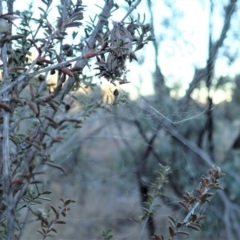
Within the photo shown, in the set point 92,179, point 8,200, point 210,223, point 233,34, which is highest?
point 233,34

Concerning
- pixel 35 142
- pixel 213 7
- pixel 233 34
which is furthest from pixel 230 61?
pixel 35 142

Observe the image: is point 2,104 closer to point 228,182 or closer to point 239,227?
point 239,227

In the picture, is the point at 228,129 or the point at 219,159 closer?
the point at 219,159

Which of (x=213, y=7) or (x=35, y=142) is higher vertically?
(x=213, y=7)

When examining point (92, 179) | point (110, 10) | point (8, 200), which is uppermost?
point (110, 10)

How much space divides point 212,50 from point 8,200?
2.23m

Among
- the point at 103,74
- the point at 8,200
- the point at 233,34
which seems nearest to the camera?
the point at 8,200

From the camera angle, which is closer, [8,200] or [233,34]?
[8,200]

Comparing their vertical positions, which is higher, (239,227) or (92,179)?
(92,179)

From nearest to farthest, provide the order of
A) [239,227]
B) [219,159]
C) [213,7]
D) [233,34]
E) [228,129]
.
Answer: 1. [213,7]
2. [233,34]
3. [239,227]
4. [219,159]
5. [228,129]

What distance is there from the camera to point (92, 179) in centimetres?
297

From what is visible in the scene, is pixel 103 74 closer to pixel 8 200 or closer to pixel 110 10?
pixel 110 10

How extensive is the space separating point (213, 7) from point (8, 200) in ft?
7.04

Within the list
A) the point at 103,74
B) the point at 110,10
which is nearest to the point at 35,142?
the point at 103,74
